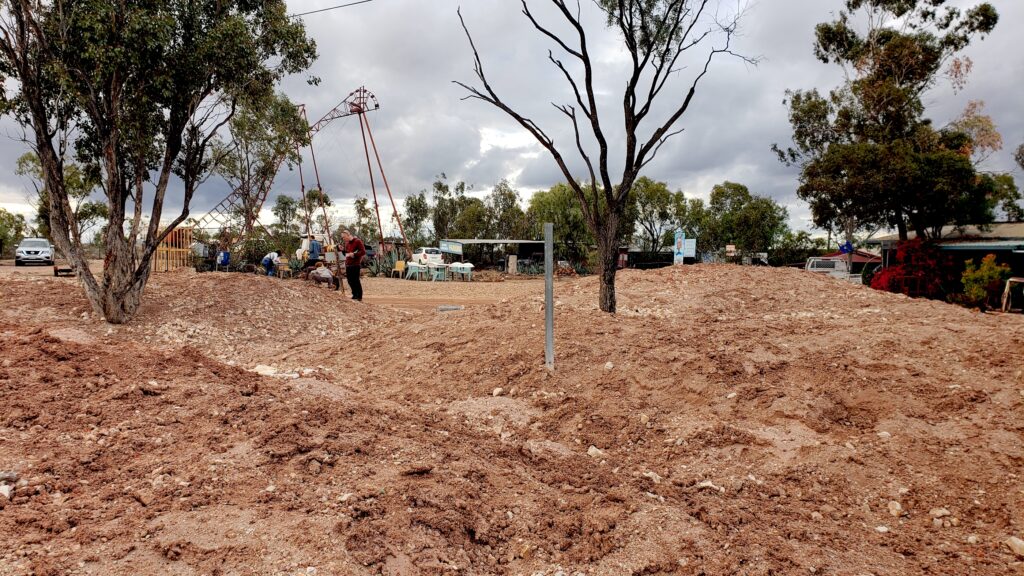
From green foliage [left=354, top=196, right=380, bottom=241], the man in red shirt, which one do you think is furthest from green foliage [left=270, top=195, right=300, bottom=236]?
the man in red shirt

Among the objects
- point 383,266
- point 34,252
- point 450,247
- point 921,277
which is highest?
point 450,247

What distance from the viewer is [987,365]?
5578mm

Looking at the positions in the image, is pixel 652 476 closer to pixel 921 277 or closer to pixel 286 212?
pixel 921 277

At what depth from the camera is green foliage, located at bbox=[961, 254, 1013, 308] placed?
14.9m

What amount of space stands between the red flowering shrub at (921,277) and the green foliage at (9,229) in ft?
172

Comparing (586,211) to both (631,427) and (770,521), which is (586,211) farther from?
(770,521)

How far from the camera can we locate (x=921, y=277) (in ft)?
56.8

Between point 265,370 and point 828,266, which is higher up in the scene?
point 828,266

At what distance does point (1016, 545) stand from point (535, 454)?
265 cm

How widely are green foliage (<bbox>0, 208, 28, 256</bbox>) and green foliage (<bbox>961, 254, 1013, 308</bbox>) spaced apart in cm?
5384

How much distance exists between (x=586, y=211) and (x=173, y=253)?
53.9 ft

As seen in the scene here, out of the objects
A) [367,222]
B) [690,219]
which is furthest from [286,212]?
[690,219]

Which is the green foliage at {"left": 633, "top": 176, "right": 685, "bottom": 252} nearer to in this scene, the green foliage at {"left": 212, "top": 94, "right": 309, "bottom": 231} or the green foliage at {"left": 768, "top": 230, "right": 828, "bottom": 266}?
the green foliage at {"left": 768, "top": 230, "right": 828, "bottom": 266}

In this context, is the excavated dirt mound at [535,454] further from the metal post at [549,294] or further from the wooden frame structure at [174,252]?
the wooden frame structure at [174,252]
